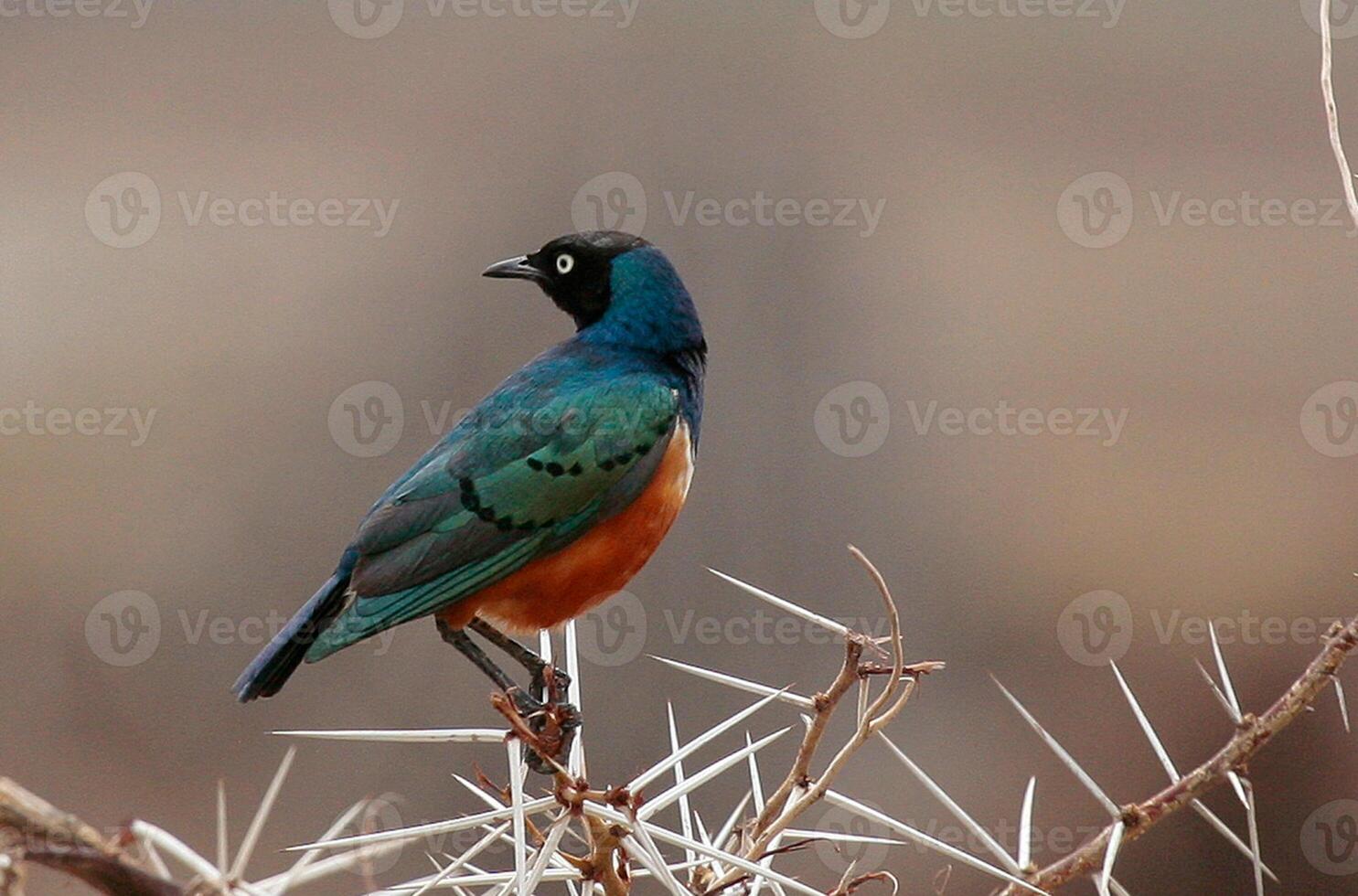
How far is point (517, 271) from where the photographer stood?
3.60 metres

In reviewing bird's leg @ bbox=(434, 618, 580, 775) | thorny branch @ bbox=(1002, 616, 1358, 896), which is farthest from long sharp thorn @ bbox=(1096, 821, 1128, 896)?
bird's leg @ bbox=(434, 618, 580, 775)

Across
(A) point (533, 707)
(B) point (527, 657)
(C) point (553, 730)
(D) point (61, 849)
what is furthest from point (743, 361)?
(D) point (61, 849)

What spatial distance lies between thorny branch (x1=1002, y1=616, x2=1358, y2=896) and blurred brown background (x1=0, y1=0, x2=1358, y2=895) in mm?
3965

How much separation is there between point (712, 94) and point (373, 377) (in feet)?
7.06

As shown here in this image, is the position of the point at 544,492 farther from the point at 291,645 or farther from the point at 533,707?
the point at 291,645

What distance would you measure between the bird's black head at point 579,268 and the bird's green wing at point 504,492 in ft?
0.92

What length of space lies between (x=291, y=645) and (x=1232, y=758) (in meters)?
1.84

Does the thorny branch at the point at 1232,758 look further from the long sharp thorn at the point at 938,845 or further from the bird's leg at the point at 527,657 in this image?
the bird's leg at the point at 527,657

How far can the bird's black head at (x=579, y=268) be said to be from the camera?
3.65 meters

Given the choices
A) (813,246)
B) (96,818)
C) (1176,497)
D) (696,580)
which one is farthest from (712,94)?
(96,818)

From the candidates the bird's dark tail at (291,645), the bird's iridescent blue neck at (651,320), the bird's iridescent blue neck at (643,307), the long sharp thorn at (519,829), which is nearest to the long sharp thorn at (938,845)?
the long sharp thorn at (519,829)

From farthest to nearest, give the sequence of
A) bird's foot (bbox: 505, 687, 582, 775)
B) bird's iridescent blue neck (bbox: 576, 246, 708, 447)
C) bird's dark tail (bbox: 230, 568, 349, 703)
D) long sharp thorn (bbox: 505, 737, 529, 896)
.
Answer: bird's iridescent blue neck (bbox: 576, 246, 708, 447), bird's dark tail (bbox: 230, 568, 349, 703), bird's foot (bbox: 505, 687, 582, 775), long sharp thorn (bbox: 505, 737, 529, 896)

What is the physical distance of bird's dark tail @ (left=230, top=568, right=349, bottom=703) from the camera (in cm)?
302

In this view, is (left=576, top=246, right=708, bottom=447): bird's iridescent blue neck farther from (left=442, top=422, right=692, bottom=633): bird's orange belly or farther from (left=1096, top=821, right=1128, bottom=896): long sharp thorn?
(left=1096, top=821, right=1128, bottom=896): long sharp thorn
